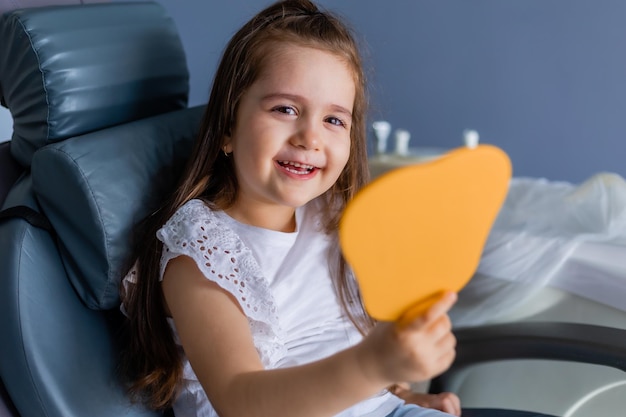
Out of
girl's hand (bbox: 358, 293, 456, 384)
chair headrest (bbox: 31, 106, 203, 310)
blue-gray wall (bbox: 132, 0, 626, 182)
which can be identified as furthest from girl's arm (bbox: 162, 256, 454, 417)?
blue-gray wall (bbox: 132, 0, 626, 182)

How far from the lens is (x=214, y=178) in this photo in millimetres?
1141

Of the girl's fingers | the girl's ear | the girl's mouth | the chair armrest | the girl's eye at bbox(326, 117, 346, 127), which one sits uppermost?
the girl's eye at bbox(326, 117, 346, 127)

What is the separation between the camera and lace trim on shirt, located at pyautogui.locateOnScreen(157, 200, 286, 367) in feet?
3.20

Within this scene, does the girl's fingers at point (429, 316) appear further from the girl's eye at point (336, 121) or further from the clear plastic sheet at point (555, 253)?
the clear plastic sheet at point (555, 253)

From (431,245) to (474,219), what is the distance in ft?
0.18

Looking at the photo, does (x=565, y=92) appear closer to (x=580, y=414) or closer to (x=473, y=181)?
(x=580, y=414)

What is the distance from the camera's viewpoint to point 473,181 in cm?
71

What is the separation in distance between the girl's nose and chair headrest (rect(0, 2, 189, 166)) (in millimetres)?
318

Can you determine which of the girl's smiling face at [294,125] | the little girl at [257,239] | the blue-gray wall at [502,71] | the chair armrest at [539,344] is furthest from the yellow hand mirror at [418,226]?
the blue-gray wall at [502,71]

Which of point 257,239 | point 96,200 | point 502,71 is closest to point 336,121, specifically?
point 257,239

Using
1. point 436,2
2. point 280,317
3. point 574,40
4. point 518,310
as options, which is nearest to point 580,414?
point 518,310

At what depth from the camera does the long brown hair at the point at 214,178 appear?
106 centimetres

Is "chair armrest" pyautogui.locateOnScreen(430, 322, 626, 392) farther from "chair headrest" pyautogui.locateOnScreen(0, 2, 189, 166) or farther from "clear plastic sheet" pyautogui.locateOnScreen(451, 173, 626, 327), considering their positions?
"chair headrest" pyautogui.locateOnScreen(0, 2, 189, 166)

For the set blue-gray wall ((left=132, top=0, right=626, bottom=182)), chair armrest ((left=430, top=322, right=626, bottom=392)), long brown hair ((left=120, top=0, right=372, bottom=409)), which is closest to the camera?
long brown hair ((left=120, top=0, right=372, bottom=409))
